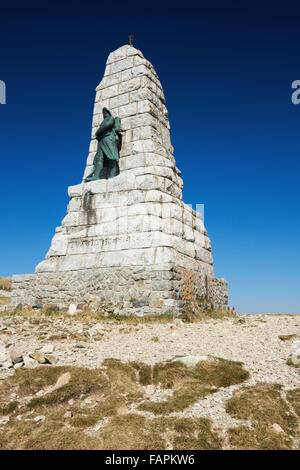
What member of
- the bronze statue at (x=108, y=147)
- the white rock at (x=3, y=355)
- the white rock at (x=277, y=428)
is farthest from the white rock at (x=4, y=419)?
the bronze statue at (x=108, y=147)

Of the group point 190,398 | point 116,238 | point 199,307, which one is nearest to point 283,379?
point 190,398

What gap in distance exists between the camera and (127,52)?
1359 centimetres

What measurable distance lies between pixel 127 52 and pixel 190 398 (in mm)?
13697

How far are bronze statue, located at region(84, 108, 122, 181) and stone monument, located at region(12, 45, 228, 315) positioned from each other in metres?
0.04

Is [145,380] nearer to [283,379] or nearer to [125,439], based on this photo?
[125,439]

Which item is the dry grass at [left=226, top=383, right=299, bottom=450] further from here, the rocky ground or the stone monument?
the stone monument

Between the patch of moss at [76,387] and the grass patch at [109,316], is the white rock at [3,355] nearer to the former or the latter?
the patch of moss at [76,387]

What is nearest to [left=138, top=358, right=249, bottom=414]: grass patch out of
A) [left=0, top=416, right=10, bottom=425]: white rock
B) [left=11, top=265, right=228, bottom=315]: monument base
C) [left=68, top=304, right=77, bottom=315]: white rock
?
[left=0, top=416, right=10, bottom=425]: white rock

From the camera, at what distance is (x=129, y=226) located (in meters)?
10.6

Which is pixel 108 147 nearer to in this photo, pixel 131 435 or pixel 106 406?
pixel 106 406

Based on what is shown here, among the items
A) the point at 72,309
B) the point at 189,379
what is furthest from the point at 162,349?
the point at 72,309

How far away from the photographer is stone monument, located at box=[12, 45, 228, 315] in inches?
383

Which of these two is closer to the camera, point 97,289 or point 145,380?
point 145,380

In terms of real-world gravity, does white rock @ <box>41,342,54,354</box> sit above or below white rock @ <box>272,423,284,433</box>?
above
